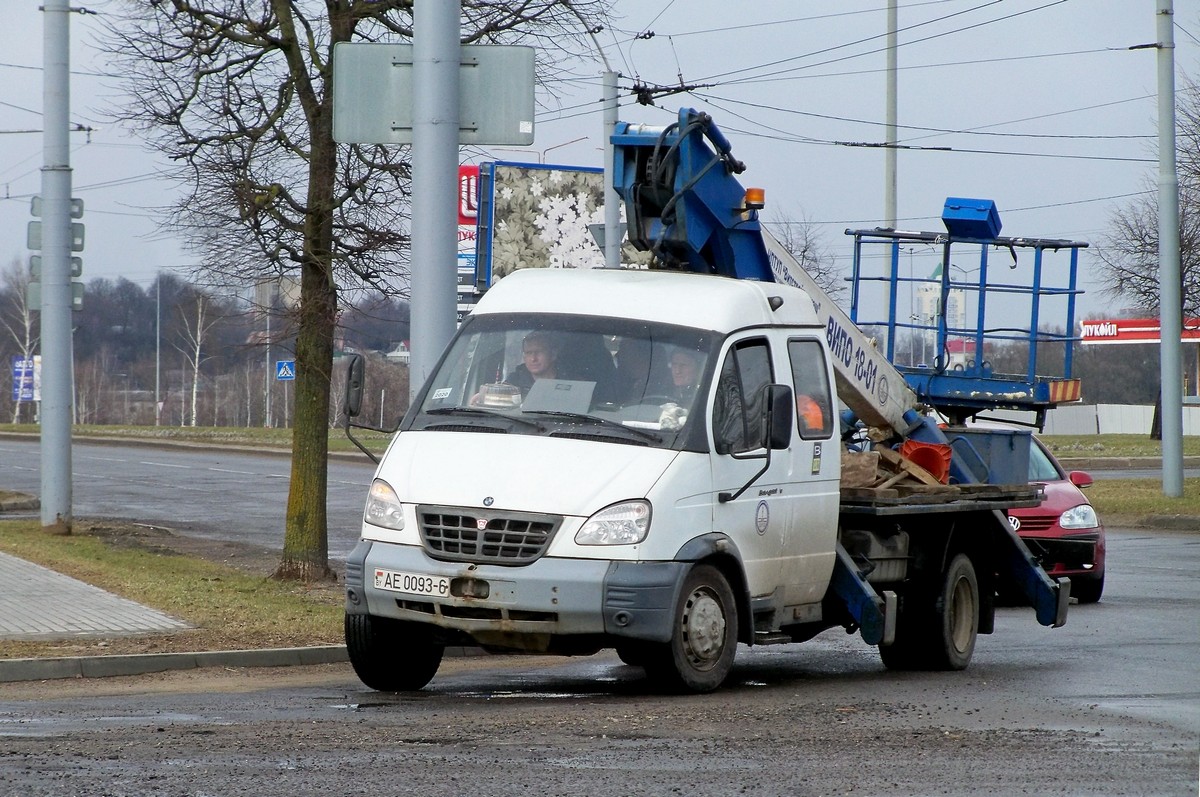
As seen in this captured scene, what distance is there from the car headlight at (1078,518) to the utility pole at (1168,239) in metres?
10.4

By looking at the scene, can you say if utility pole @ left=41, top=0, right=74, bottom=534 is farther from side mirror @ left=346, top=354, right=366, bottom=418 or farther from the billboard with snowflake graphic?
the billboard with snowflake graphic

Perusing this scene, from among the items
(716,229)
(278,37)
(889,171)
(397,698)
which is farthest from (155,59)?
(889,171)

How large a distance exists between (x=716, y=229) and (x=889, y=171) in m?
23.0

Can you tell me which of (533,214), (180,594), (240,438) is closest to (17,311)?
(240,438)

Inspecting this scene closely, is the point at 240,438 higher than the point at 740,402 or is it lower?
lower

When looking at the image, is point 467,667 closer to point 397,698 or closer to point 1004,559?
point 397,698

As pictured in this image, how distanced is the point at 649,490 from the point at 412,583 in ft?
4.42

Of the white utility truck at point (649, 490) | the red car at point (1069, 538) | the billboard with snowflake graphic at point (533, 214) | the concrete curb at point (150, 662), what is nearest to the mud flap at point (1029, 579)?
the white utility truck at point (649, 490)

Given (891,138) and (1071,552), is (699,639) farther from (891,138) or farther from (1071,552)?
(891,138)

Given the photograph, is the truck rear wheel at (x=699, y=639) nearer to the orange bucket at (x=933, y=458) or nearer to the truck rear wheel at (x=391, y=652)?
the truck rear wheel at (x=391, y=652)

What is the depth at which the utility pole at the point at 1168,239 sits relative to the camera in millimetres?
24547

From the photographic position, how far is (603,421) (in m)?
8.52

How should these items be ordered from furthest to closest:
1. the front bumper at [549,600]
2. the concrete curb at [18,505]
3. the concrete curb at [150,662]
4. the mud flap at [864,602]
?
the concrete curb at [18,505] < the mud flap at [864,602] < the concrete curb at [150,662] < the front bumper at [549,600]

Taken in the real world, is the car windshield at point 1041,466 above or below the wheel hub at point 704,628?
above
